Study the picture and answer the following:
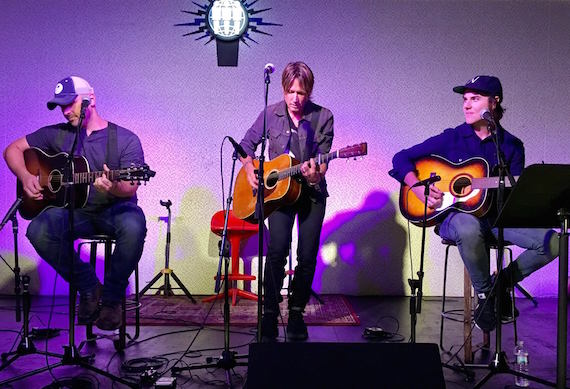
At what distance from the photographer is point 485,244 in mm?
3451

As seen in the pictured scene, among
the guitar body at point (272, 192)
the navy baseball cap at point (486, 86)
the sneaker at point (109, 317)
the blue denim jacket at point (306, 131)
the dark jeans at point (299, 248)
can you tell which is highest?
the navy baseball cap at point (486, 86)

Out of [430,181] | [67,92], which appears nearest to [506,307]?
[430,181]

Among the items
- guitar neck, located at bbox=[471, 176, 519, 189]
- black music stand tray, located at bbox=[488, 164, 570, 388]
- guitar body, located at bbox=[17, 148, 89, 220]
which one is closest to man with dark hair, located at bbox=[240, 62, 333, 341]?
guitar neck, located at bbox=[471, 176, 519, 189]

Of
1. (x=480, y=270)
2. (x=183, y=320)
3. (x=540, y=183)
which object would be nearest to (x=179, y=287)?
(x=183, y=320)

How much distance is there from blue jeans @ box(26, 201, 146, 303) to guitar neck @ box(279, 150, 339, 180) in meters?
1.00

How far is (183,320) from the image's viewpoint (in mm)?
4625

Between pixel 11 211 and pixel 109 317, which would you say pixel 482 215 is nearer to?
pixel 109 317

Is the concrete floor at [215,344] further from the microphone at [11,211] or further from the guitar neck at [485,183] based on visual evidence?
the guitar neck at [485,183]

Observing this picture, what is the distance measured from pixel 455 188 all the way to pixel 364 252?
8.05 ft

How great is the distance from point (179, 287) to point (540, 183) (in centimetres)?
424

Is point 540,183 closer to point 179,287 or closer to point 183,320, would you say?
point 183,320

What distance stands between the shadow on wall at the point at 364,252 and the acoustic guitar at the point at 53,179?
2847mm

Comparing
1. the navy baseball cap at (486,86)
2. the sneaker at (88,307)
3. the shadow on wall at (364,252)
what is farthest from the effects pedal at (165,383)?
the shadow on wall at (364,252)

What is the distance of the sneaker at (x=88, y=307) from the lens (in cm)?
353
